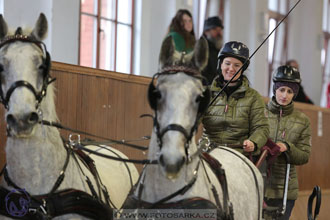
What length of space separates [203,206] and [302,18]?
40.4 ft

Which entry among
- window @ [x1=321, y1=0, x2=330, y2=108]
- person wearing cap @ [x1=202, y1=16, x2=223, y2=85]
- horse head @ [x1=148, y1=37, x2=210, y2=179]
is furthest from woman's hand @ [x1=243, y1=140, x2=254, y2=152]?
window @ [x1=321, y1=0, x2=330, y2=108]

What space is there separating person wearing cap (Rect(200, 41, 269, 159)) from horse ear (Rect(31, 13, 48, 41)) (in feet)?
4.94

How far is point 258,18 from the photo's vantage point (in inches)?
517

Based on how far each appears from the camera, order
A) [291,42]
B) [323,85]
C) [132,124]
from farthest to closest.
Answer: [323,85] → [291,42] → [132,124]

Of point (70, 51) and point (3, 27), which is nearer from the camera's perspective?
point (3, 27)

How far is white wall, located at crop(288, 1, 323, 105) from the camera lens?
49.6 feet

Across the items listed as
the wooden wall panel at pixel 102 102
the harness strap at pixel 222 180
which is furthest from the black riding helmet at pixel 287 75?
the harness strap at pixel 222 180

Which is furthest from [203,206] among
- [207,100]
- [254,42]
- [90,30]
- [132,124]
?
[254,42]

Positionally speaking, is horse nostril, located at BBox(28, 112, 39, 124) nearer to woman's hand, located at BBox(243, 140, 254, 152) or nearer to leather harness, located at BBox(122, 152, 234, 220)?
leather harness, located at BBox(122, 152, 234, 220)

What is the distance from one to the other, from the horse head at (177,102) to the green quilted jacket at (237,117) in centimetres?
137

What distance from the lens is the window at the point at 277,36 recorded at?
14289 millimetres

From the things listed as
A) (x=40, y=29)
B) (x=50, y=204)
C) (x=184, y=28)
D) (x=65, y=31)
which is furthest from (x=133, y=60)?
(x=50, y=204)

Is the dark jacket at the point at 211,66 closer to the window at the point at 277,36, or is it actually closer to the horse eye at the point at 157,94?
the horse eye at the point at 157,94

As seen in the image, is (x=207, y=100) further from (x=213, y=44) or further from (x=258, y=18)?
(x=258, y=18)
